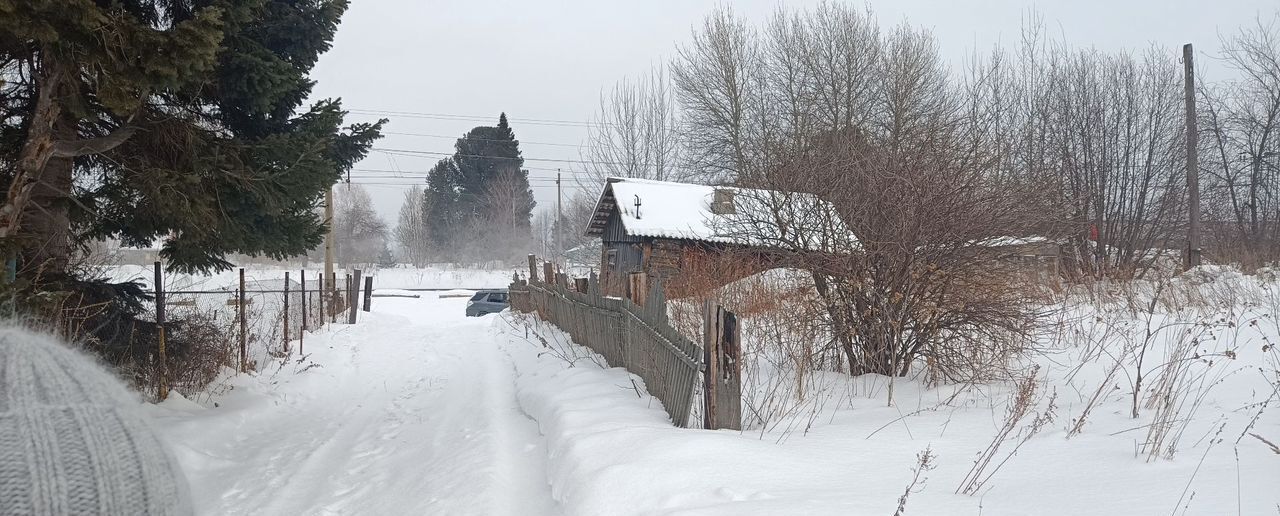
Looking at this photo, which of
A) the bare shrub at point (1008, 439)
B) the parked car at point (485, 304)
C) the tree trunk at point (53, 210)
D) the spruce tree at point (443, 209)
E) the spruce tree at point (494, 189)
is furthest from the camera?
the spruce tree at point (443, 209)

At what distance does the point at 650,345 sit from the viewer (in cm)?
671

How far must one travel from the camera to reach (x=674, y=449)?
4.49 meters

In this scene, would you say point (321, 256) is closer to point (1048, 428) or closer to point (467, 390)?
point (467, 390)

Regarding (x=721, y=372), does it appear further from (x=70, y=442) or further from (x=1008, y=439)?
(x=70, y=442)

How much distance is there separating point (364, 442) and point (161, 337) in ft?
8.71

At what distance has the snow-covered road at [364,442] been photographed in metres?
4.96

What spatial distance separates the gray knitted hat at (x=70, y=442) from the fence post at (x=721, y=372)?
164 inches

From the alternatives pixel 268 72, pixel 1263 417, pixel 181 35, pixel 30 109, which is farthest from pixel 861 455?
pixel 30 109

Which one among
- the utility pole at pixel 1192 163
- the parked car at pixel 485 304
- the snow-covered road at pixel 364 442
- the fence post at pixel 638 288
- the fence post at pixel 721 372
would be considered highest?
the utility pole at pixel 1192 163

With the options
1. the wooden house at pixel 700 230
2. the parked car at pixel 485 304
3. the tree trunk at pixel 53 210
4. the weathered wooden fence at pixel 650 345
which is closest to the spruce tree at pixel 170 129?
the tree trunk at pixel 53 210

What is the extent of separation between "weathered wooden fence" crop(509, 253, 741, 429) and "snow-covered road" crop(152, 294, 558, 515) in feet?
3.49

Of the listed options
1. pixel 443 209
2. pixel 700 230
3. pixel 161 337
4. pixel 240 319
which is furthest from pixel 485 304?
pixel 443 209

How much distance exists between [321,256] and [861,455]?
72.6m

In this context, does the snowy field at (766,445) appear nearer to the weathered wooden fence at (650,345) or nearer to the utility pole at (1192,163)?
the weathered wooden fence at (650,345)
